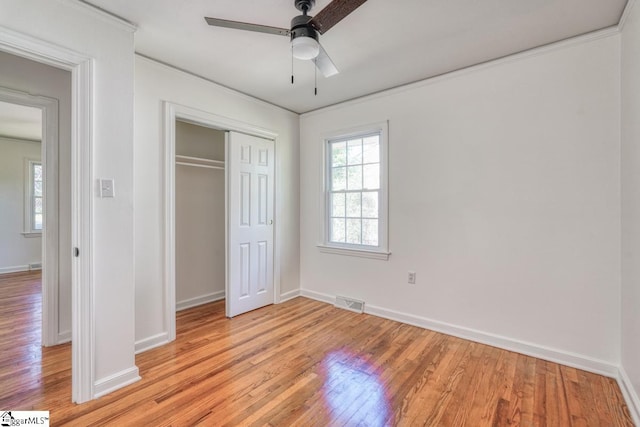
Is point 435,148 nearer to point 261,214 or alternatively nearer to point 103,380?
point 261,214

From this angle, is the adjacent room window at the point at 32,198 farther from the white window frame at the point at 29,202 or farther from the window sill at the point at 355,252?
the window sill at the point at 355,252

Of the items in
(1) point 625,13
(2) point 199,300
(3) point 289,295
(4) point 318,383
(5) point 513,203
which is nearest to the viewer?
(1) point 625,13

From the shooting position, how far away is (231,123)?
3307 mm

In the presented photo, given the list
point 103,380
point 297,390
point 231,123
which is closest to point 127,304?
point 103,380

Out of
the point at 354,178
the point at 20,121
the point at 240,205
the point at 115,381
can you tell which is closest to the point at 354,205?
the point at 354,178

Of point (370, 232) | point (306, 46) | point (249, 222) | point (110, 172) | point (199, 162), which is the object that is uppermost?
point (306, 46)

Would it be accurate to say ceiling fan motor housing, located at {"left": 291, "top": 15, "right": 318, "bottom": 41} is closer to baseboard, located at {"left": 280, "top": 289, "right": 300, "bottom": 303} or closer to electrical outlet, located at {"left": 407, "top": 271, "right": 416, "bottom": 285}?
electrical outlet, located at {"left": 407, "top": 271, "right": 416, "bottom": 285}

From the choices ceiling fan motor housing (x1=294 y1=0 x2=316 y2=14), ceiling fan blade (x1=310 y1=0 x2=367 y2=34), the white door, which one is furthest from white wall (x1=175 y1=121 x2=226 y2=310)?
ceiling fan blade (x1=310 y1=0 x2=367 y2=34)

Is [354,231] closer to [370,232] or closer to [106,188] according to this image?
[370,232]

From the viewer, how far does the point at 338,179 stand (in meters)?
3.85

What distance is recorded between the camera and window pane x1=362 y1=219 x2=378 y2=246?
3.50m

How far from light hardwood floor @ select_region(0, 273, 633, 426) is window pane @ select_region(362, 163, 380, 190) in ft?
5.25

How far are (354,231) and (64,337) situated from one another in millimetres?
3093

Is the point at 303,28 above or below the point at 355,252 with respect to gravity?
above
